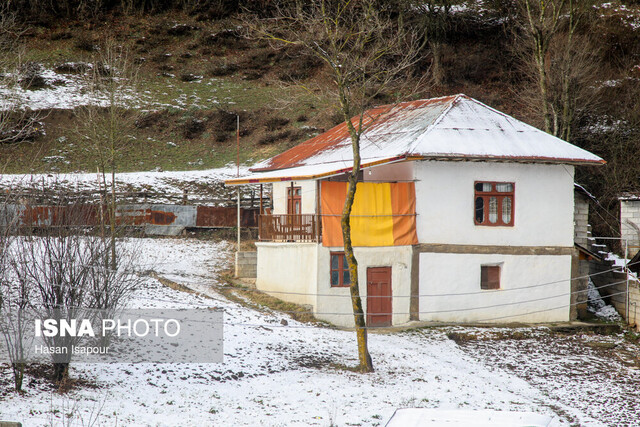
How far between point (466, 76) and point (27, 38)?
117ft

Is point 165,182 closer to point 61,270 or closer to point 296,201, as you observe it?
point 296,201

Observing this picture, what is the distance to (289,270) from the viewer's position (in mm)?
22656

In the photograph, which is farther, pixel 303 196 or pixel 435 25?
pixel 435 25

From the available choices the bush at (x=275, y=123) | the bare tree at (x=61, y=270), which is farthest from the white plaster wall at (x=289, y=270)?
the bush at (x=275, y=123)

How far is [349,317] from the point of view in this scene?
21172mm

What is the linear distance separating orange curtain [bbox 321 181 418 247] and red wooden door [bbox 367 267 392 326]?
0.93 m

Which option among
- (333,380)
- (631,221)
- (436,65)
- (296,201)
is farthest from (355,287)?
(436,65)

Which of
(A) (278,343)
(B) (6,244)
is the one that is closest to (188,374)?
(A) (278,343)

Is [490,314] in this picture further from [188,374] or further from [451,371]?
[188,374]

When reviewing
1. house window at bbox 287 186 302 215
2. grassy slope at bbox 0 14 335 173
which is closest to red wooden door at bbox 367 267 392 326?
house window at bbox 287 186 302 215

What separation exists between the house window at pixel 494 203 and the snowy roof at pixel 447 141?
1.25m

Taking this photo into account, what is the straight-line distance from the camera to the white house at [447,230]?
21.1 meters

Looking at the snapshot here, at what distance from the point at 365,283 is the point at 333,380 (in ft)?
21.9

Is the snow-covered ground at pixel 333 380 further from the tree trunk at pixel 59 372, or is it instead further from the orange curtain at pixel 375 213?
the orange curtain at pixel 375 213
